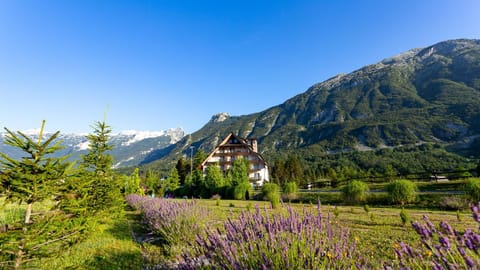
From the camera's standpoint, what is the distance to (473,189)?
433 inches

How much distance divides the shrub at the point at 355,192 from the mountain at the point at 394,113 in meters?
81.2

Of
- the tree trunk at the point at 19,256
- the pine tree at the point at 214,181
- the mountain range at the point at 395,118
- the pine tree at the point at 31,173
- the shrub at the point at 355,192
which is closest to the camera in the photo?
the tree trunk at the point at 19,256

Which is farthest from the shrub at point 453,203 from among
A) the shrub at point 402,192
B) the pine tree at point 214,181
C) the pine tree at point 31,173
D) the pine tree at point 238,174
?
the pine tree at point 214,181

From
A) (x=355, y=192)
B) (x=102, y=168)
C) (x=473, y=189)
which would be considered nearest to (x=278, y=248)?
(x=102, y=168)

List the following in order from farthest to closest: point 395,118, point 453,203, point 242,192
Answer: point 395,118 → point 242,192 → point 453,203

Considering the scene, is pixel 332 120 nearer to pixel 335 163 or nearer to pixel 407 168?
pixel 335 163

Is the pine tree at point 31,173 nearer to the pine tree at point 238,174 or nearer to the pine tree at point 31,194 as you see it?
the pine tree at point 31,194

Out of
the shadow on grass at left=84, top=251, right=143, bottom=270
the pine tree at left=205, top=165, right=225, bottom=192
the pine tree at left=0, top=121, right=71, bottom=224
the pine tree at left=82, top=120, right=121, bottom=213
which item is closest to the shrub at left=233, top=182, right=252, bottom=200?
the pine tree at left=205, top=165, right=225, bottom=192

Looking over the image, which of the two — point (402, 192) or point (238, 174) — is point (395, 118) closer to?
point (238, 174)

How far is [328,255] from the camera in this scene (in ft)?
6.49

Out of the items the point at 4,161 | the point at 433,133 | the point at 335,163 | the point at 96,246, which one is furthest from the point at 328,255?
the point at 433,133

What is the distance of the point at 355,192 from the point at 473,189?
5.80 m

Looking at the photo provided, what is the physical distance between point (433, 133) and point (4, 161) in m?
119

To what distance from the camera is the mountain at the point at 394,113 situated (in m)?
93.4
